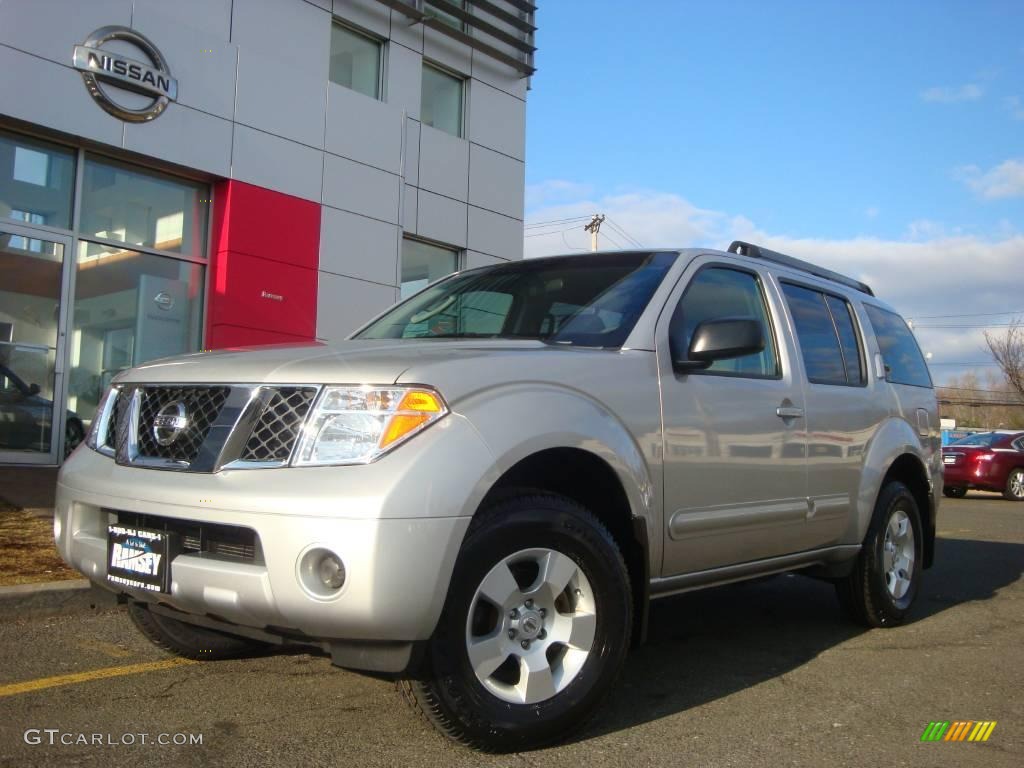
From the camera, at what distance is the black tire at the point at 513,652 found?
2789 millimetres

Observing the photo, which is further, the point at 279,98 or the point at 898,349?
the point at 279,98

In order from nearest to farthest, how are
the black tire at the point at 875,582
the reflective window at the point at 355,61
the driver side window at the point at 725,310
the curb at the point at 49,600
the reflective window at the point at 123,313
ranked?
the driver side window at the point at 725,310 < the curb at the point at 49,600 < the black tire at the point at 875,582 < the reflective window at the point at 123,313 < the reflective window at the point at 355,61

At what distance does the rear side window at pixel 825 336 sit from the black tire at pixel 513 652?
193 cm

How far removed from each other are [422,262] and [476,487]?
1251 cm

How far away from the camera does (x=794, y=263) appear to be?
5.17 metres

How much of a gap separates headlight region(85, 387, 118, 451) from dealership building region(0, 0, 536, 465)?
26.3 feet

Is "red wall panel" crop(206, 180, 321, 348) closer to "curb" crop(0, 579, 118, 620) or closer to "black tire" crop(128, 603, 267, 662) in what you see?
"curb" crop(0, 579, 118, 620)

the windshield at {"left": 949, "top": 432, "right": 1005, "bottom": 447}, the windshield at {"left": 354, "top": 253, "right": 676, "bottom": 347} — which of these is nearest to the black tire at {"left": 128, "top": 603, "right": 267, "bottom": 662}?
the windshield at {"left": 354, "top": 253, "right": 676, "bottom": 347}

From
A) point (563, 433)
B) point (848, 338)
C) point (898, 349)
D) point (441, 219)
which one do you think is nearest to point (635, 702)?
point (563, 433)

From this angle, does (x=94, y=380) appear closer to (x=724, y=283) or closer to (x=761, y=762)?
(x=724, y=283)

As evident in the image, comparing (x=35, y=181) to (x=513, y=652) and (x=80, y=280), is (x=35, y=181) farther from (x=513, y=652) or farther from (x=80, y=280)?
(x=513, y=652)

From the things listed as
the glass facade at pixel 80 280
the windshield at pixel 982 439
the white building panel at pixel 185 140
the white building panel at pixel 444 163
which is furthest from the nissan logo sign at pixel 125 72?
the windshield at pixel 982 439

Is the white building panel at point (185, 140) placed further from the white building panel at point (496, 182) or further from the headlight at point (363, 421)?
the headlight at point (363, 421)

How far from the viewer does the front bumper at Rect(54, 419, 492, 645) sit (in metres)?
2.62
